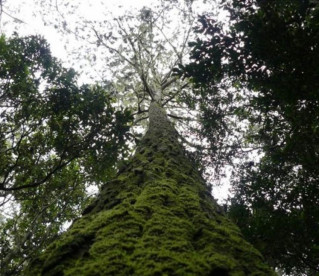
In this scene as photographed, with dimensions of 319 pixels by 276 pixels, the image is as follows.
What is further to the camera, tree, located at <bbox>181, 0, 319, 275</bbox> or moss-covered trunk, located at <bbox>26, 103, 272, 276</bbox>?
tree, located at <bbox>181, 0, 319, 275</bbox>

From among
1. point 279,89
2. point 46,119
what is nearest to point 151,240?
point 279,89

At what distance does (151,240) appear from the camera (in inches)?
82.4

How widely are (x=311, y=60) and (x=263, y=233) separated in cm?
369

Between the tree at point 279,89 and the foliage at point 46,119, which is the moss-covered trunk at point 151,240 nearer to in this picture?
the tree at point 279,89

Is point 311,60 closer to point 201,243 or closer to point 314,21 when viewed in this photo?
point 314,21

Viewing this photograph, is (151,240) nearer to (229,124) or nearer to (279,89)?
(279,89)

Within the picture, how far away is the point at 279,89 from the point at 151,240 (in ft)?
14.2

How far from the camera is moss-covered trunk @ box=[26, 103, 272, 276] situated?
1774mm

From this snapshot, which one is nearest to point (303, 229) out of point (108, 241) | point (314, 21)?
point (314, 21)

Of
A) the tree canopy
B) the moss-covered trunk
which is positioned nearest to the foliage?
the tree canopy

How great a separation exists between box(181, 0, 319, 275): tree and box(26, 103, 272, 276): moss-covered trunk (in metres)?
3.12

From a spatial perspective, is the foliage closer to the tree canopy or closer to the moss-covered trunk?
the tree canopy

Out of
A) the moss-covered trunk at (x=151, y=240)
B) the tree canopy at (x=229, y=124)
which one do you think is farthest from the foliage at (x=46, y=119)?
the moss-covered trunk at (x=151, y=240)

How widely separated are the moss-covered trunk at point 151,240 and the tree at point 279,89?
312 centimetres
